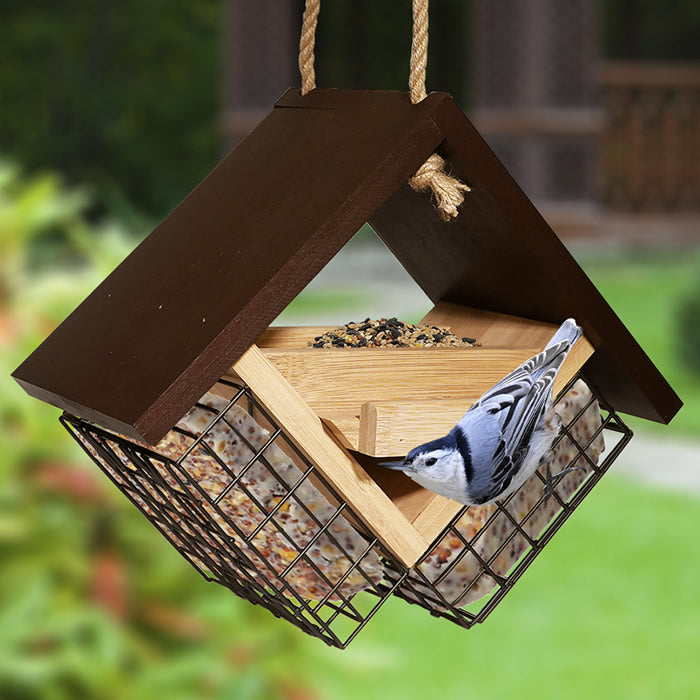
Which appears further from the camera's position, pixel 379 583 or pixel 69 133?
pixel 69 133

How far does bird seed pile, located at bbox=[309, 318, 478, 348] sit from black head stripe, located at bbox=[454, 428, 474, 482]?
22 cm

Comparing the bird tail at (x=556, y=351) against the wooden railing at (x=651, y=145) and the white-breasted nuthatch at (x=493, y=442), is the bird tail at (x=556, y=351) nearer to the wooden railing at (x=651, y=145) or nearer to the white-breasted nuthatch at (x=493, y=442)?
the white-breasted nuthatch at (x=493, y=442)

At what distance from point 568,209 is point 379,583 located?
27.5 feet

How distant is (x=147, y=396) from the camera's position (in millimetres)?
1291

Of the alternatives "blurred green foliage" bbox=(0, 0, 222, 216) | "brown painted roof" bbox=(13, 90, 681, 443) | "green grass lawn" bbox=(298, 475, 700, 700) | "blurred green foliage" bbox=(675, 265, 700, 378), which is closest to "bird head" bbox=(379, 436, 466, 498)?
"brown painted roof" bbox=(13, 90, 681, 443)

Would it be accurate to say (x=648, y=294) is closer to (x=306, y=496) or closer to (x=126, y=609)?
(x=126, y=609)

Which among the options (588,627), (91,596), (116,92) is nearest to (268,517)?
(91,596)

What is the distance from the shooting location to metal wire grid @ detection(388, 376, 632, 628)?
162 cm

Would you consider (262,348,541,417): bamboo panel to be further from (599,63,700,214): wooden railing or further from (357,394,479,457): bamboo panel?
(599,63,700,214): wooden railing

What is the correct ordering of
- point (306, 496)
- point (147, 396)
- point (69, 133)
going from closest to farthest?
point (147, 396), point (306, 496), point (69, 133)

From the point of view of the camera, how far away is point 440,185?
140 cm

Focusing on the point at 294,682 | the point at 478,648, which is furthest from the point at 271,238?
the point at 478,648

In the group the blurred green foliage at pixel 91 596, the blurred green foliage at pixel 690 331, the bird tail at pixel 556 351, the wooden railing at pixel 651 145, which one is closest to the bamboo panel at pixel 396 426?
the bird tail at pixel 556 351

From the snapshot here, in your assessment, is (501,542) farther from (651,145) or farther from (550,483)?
(651,145)
